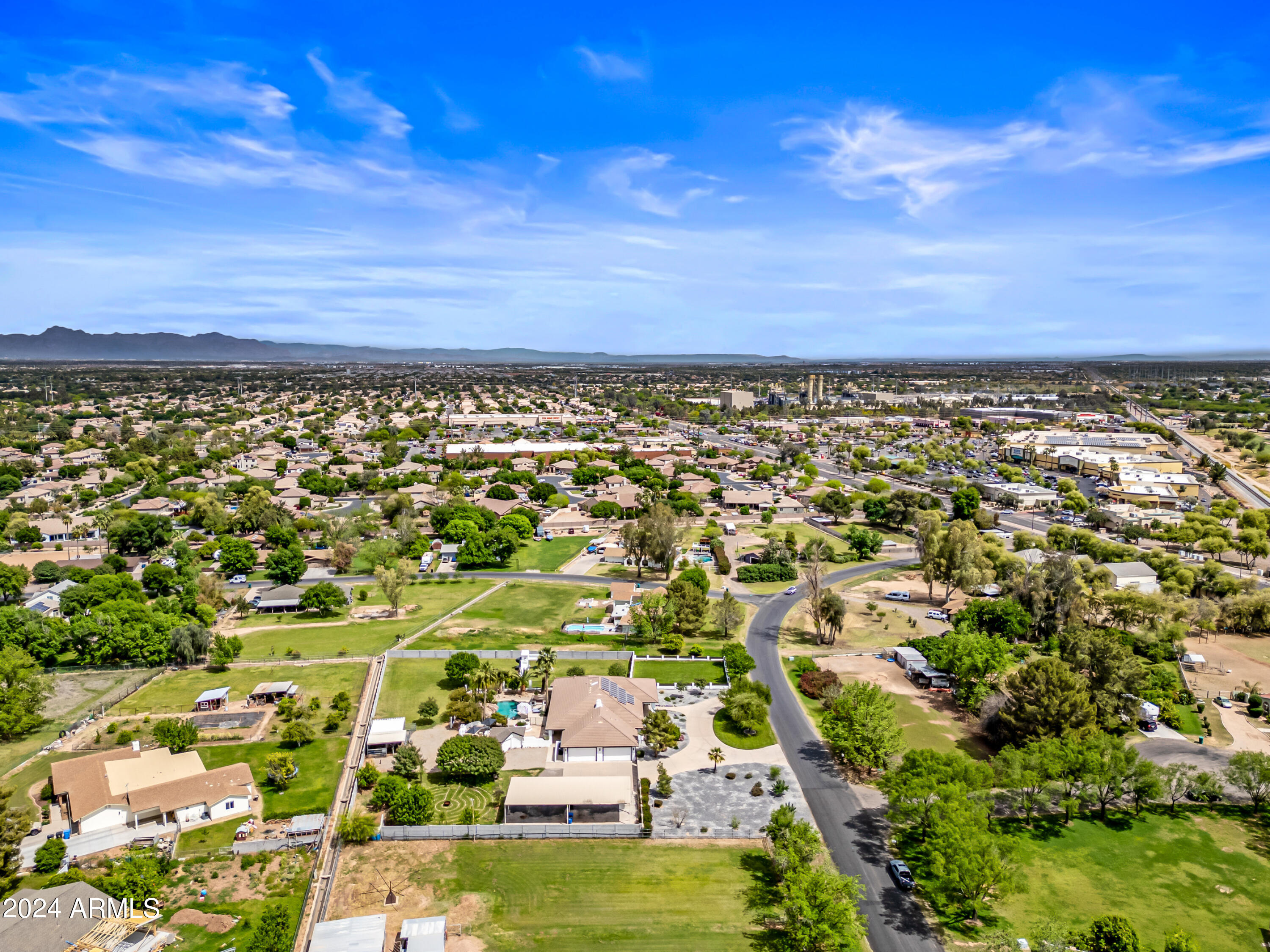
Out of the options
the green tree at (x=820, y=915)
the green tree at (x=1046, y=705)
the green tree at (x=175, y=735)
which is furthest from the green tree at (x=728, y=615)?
the green tree at (x=175, y=735)

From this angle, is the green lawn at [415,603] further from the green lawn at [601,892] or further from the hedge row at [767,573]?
the green lawn at [601,892]

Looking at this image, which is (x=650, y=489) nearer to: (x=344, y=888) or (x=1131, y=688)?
(x=1131, y=688)

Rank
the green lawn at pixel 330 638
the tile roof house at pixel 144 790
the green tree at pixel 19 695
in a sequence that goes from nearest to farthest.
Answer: the tile roof house at pixel 144 790
the green tree at pixel 19 695
the green lawn at pixel 330 638

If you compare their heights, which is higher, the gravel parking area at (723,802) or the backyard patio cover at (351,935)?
the backyard patio cover at (351,935)

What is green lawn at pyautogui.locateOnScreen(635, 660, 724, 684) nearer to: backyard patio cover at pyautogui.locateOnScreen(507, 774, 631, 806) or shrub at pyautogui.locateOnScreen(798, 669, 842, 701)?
shrub at pyautogui.locateOnScreen(798, 669, 842, 701)

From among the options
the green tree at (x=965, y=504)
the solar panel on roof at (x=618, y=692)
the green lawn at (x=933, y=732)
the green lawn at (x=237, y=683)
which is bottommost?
the green lawn at (x=933, y=732)

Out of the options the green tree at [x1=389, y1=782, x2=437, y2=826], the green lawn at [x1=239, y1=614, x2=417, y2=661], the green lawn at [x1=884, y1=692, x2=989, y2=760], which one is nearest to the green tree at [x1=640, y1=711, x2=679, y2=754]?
the green tree at [x1=389, y1=782, x2=437, y2=826]

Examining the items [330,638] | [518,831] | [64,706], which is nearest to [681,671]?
[518,831]

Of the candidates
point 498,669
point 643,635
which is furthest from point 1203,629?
point 498,669
